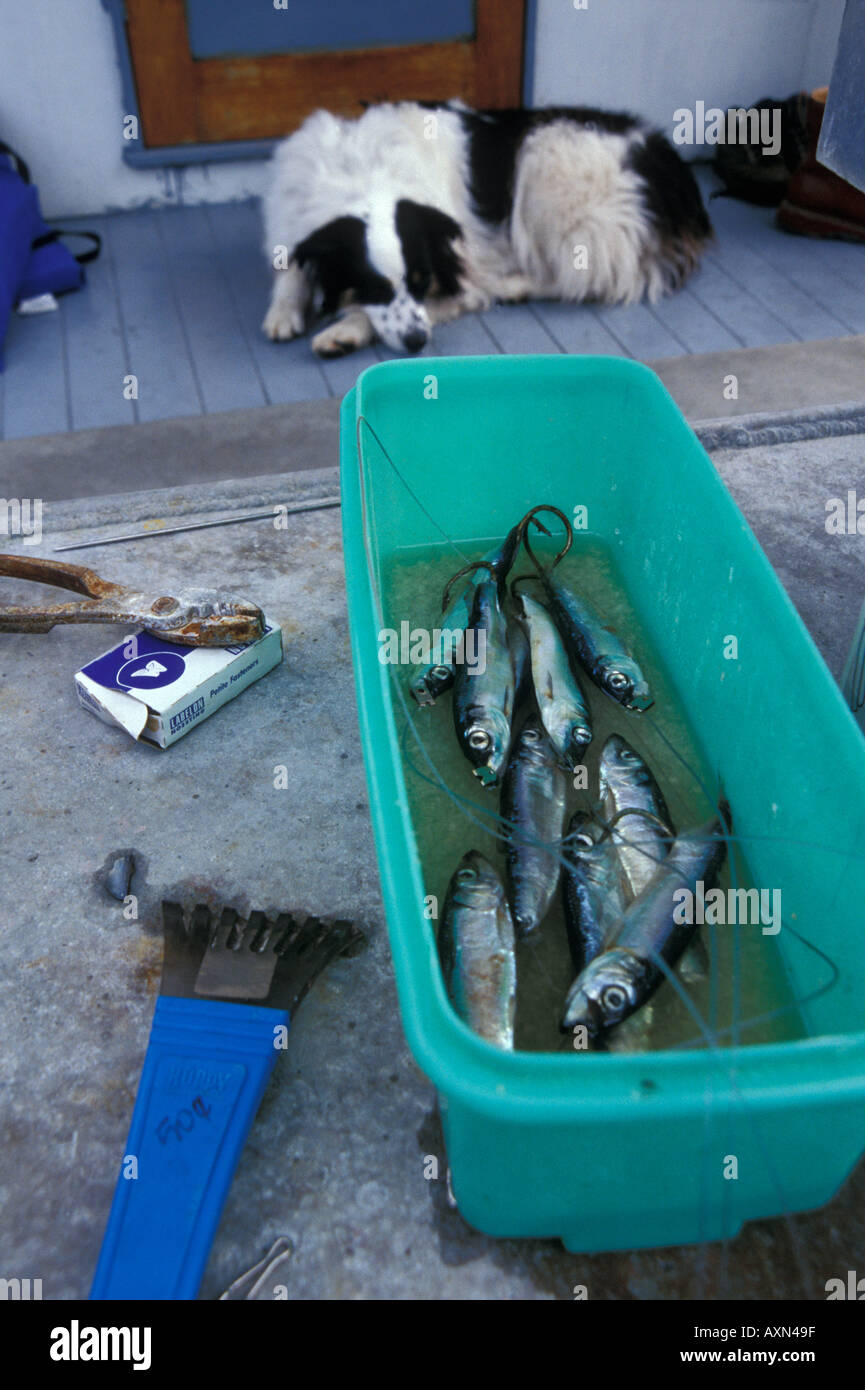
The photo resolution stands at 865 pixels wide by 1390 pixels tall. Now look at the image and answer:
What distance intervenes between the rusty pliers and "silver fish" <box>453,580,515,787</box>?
13.1 inches

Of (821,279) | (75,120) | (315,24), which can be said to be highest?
(315,24)

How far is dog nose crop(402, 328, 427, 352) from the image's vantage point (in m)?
2.93

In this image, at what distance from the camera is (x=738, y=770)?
4.61 ft

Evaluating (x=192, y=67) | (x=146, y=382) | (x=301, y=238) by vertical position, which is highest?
(x=192, y=67)

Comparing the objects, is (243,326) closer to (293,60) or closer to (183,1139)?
(293,60)

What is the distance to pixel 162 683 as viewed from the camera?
57.9 inches

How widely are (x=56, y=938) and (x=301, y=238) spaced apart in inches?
96.2

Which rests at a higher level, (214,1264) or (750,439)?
(750,439)

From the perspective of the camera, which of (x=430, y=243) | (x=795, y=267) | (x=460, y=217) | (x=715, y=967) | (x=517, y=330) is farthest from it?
(x=795, y=267)

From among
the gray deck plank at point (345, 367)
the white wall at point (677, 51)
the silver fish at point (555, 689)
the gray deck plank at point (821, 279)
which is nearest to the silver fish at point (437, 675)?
the silver fish at point (555, 689)

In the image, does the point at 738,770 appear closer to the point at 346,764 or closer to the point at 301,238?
the point at 346,764

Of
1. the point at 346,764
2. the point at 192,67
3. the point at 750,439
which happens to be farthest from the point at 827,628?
the point at 192,67

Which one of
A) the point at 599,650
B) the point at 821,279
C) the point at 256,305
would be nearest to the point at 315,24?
the point at 256,305

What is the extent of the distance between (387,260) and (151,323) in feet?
2.59
